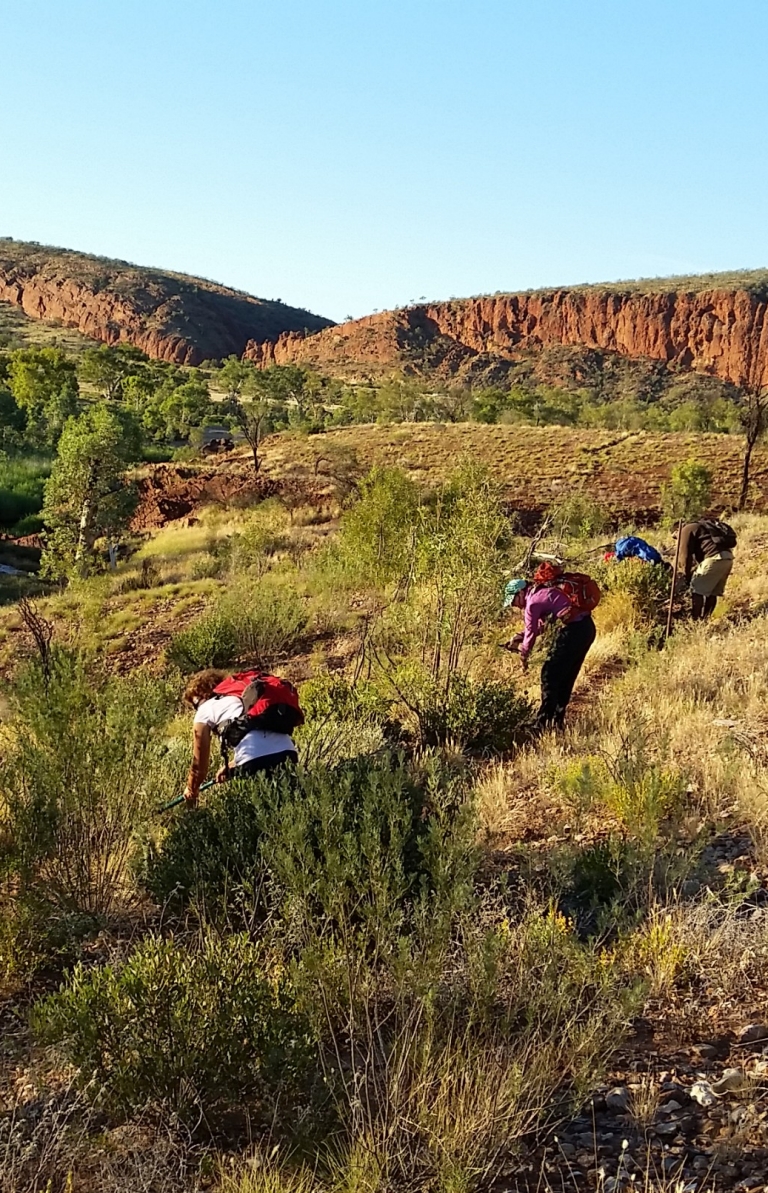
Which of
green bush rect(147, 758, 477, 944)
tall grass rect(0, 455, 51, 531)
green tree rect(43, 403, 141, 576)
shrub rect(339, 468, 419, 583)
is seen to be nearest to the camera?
green bush rect(147, 758, 477, 944)

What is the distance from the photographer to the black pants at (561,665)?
6523 millimetres

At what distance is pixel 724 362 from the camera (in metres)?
98.5

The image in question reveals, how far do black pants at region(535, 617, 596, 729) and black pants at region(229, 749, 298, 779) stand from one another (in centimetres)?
251

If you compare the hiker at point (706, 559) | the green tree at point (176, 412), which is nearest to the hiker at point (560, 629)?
the hiker at point (706, 559)

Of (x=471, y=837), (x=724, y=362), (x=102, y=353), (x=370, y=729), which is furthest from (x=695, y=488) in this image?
(x=724, y=362)

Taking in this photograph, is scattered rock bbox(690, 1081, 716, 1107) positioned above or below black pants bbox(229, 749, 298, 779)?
below

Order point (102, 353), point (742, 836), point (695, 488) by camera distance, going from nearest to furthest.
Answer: point (742, 836) < point (695, 488) < point (102, 353)

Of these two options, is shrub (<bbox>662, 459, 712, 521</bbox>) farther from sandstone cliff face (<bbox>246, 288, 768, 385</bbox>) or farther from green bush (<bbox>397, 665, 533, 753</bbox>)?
sandstone cliff face (<bbox>246, 288, 768, 385</bbox>)

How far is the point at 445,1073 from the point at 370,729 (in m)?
3.93

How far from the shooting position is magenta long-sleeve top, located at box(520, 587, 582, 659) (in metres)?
6.54

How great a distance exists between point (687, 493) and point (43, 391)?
133ft

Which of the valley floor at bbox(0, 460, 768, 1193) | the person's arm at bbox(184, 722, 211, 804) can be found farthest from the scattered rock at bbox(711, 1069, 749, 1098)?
the person's arm at bbox(184, 722, 211, 804)

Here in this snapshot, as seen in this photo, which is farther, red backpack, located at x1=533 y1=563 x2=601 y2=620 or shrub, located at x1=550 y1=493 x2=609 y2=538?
shrub, located at x1=550 y1=493 x2=609 y2=538

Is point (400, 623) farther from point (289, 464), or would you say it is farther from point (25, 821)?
point (289, 464)
